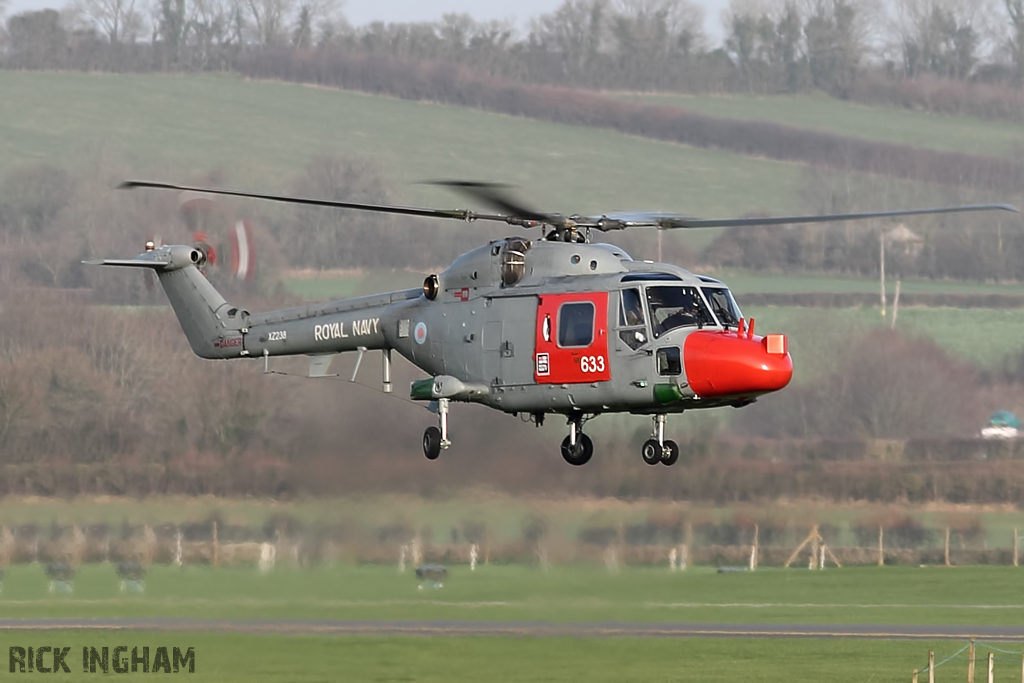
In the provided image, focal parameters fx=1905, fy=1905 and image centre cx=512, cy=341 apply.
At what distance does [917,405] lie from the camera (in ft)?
217

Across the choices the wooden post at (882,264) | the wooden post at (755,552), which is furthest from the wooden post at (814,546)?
the wooden post at (882,264)

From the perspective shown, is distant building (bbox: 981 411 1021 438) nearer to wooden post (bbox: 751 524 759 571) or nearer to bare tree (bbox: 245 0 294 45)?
wooden post (bbox: 751 524 759 571)

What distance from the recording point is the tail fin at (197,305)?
31141mm

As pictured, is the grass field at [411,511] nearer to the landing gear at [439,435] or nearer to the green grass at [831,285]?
the landing gear at [439,435]

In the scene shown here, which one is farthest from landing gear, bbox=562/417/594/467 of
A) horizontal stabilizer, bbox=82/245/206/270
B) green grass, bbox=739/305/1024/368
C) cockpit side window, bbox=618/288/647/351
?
green grass, bbox=739/305/1024/368

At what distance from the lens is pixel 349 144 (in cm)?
10300

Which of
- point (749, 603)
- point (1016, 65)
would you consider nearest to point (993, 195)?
point (1016, 65)

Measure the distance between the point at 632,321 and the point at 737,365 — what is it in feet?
5.95

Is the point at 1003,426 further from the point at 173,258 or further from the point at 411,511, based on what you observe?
the point at 173,258

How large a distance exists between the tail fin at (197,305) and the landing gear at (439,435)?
495 cm

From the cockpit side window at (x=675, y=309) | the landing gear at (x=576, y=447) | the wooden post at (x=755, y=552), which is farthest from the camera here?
the wooden post at (x=755, y=552)

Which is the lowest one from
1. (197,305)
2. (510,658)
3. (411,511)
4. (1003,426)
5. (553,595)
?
(510,658)

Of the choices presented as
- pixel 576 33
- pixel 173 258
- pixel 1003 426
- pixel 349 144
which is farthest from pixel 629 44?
pixel 173 258

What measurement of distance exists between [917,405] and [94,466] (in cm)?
3239
